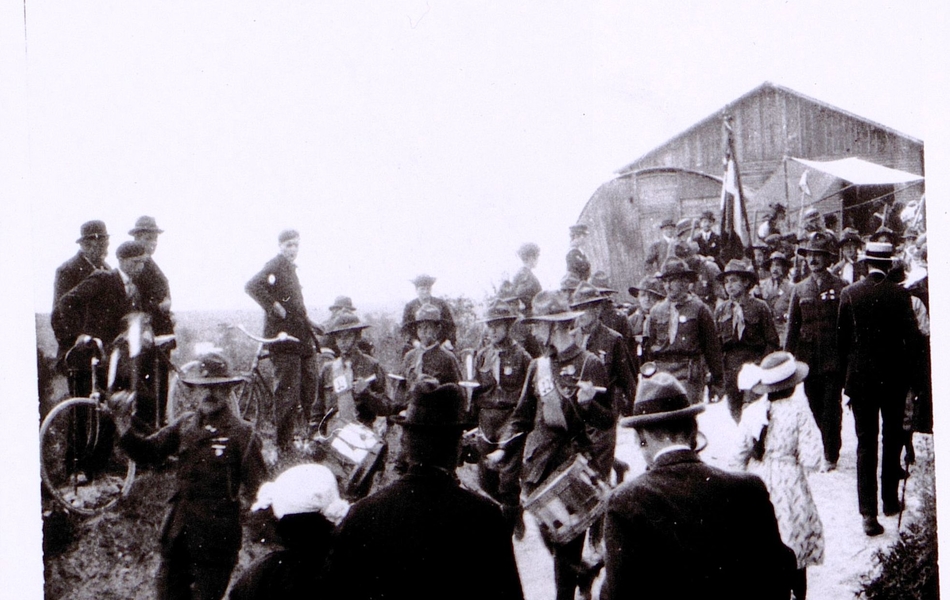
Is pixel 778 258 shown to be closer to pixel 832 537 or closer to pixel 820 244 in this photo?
pixel 820 244

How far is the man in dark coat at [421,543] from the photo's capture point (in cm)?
294

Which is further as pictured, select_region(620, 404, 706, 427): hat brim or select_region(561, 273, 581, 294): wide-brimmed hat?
select_region(561, 273, 581, 294): wide-brimmed hat

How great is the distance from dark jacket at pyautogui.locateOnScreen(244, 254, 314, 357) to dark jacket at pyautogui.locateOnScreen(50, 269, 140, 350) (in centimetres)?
65

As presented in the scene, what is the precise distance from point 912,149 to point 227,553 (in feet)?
13.3

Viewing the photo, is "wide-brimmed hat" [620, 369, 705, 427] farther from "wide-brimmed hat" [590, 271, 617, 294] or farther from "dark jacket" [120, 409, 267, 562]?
"dark jacket" [120, 409, 267, 562]

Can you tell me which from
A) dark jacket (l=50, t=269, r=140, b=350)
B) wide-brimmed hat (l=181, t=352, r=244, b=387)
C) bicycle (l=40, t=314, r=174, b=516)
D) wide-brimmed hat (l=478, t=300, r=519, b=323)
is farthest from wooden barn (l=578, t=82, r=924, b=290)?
bicycle (l=40, t=314, r=174, b=516)

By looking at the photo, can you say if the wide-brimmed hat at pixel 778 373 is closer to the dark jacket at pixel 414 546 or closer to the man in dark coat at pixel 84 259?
the dark jacket at pixel 414 546

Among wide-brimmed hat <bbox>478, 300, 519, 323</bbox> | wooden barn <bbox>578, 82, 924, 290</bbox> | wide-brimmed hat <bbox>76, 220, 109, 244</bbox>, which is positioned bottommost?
wide-brimmed hat <bbox>478, 300, 519, 323</bbox>

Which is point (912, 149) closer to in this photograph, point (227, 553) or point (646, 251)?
point (646, 251)

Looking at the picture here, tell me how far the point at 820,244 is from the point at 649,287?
1016 millimetres

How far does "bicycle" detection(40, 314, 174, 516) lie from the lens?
13.0 ft

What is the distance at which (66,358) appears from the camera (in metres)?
4.00

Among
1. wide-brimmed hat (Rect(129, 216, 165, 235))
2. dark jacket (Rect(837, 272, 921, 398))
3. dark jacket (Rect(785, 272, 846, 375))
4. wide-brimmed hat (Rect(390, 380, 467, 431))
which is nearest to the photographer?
wide-brimmed hat (Rect(390, 380, 467, 431))

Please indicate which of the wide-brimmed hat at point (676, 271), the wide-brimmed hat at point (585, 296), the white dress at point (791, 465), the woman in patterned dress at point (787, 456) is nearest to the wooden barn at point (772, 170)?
the wide-brimmed hat at point (585, 296)
